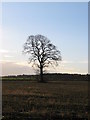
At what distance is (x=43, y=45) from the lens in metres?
67.1

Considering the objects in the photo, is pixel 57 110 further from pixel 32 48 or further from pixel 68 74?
pixel 68 74

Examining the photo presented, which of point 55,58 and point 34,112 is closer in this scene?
point 34,112

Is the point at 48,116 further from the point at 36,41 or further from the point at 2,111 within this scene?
the point at 36,41

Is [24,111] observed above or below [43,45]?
below

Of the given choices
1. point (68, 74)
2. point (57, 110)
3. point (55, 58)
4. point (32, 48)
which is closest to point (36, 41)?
point (32, 48)

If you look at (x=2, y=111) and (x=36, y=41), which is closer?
(x=2, y=111)

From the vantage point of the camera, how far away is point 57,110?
15391mm

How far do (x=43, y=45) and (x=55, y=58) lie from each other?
13.9 ft

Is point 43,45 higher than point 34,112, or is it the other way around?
point 43,45

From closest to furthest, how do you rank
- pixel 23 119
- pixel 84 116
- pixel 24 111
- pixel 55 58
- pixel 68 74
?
pixel 23 119 → pixel 84 116 → pixel 24 111 → pixel 55 58 → pixel 68 74

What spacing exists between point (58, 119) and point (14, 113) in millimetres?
2438

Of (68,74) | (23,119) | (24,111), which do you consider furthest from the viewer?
(68,74)

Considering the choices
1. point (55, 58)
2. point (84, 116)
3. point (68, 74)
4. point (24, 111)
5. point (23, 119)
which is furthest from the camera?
point (68, 74)

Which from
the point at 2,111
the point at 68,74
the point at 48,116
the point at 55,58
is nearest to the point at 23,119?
the point at 48,116
